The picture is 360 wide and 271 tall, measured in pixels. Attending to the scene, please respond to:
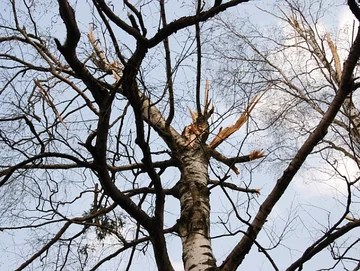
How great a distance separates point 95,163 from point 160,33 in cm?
91

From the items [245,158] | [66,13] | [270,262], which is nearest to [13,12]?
[66,13]

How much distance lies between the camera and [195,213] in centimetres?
381

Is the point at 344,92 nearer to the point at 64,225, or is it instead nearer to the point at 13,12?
the point at 64,225

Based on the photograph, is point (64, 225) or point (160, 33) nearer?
point (160, 33)

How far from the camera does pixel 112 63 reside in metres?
3.98

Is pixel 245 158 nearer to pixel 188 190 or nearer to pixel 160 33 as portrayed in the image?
pixel 188 190

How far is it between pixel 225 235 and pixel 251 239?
0.57 feet

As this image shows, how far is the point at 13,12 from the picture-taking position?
4.32m

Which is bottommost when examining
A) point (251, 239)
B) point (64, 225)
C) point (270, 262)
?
point (270, 262)

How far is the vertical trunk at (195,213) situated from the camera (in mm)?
3429

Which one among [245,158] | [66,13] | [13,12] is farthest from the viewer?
[245,158]

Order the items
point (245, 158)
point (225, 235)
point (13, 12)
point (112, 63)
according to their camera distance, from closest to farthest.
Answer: point (225, 235) < point (112, 63) < point (13, 12) < point (245, 158)

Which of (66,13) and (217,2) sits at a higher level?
(217,2)

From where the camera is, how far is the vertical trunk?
343 cm
